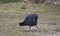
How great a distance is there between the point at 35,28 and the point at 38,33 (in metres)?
1.00

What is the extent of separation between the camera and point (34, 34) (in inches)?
352

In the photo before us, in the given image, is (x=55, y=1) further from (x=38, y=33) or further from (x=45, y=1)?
(x=38, y=33)

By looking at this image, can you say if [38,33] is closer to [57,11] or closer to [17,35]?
[17,35]

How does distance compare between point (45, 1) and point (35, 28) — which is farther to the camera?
point (45, 1)

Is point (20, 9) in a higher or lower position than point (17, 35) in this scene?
lower

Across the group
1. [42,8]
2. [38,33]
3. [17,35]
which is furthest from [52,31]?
[42,8]

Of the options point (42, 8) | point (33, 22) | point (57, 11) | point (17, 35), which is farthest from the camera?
point (42, 8)

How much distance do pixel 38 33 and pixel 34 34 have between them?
24 cm

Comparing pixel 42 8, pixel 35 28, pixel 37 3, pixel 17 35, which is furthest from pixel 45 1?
pixel 17 35

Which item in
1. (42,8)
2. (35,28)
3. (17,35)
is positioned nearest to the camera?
(17,35)

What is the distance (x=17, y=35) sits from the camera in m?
8.68

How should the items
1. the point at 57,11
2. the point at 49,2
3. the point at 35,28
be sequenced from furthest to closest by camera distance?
1. the point at 49,2
2. the point at 57,11
3. the point at 35,28

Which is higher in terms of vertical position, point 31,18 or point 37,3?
point 31,18

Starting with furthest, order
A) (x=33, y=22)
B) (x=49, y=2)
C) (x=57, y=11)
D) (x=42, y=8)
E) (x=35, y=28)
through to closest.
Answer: (x=49, y=2), (x=42, y=8), (x=57, y=11), (x=35, y=28), (x=33, y=22)
